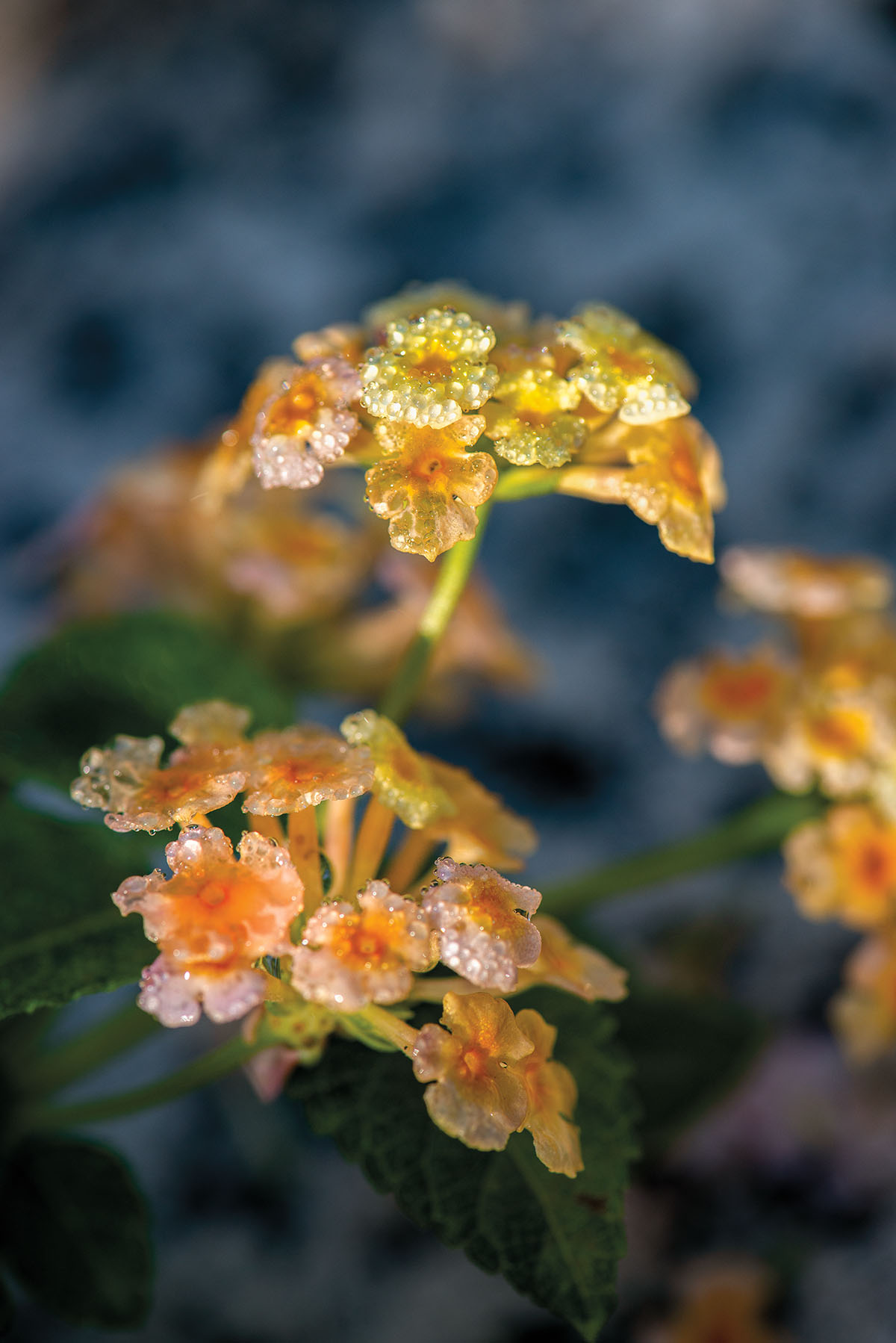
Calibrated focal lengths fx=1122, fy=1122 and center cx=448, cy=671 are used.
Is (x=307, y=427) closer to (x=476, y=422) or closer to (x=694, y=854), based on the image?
(x=476, y=422)

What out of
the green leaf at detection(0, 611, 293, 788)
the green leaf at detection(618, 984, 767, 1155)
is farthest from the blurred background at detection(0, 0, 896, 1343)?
the green leaf at detection(0, 611, 293, 788)

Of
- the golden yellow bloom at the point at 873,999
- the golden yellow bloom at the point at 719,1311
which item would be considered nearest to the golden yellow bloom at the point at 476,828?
the golden yellow bloom at the point at 873,999

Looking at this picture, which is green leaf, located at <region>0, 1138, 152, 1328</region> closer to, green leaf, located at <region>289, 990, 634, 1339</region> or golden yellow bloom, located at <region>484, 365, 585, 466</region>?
green leaf, located at <region>289, 990, 634, 1339</region>

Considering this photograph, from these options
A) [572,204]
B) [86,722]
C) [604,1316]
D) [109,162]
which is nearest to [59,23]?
[109,162]

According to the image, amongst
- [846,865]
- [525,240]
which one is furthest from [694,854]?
[525,240]

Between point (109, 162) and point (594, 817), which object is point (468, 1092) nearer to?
point (594, 817)

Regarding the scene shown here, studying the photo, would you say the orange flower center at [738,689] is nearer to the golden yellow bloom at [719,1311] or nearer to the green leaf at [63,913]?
the green leaf at [63,913]
